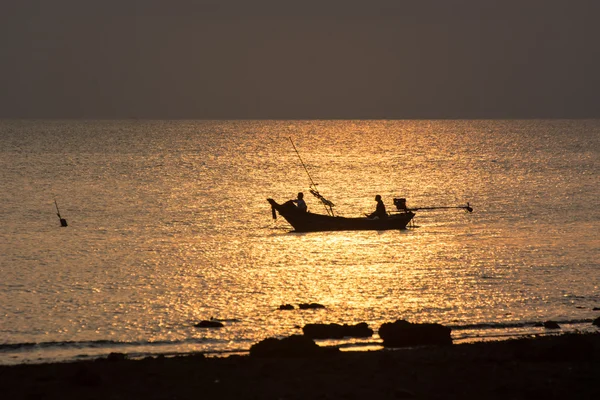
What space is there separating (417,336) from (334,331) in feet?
5.78

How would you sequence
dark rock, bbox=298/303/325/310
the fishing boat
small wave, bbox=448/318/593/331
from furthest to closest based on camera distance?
the fishing boat, dark rock, bbox=298/303/325/310, small wave, bbox=448/318/593/331

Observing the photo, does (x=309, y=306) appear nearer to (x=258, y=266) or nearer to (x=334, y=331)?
(x=334, y=331)

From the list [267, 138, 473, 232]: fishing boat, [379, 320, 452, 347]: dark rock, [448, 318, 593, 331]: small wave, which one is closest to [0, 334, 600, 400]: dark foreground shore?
[379, 320, 452, 347]: dark rock

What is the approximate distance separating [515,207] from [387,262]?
23.0 metres

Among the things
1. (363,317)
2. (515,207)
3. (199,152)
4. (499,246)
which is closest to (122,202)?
(515,207)

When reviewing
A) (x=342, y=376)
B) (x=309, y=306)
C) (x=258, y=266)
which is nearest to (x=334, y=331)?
(x=309, y=306)

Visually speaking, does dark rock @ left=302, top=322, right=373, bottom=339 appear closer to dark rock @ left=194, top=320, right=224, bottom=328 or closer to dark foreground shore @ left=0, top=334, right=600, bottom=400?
dark foreground shore @ left=0, top=334, right=600, bottom=400

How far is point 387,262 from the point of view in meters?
30.0

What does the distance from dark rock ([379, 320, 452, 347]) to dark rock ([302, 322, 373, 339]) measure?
3.41ft

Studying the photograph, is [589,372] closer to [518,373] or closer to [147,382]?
[518,373]

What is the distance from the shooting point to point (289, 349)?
633 inches

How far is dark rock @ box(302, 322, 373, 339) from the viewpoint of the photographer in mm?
18516

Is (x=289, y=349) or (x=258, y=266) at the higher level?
(x=258, y=266)

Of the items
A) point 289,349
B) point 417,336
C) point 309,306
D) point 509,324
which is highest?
point 309,306
